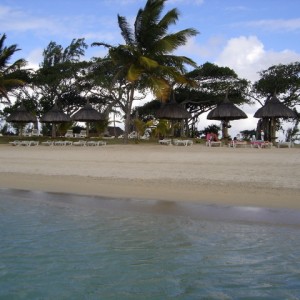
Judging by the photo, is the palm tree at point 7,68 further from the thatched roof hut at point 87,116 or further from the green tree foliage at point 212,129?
the green tree foliage at point 212,129

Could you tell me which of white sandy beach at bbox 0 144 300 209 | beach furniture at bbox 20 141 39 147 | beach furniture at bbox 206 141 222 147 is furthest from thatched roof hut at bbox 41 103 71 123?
white sandy beach at bbox 0 144 300 209

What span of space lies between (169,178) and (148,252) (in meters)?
5.16

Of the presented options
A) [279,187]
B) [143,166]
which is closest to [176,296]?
→ [279,187]

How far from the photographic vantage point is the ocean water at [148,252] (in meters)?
4.14

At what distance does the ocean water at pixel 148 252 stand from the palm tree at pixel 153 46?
1288cm

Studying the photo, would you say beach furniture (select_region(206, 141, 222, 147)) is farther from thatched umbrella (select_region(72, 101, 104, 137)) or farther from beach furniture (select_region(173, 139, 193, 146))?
thatched umbrella (select_region(72, 101, 104, 137))

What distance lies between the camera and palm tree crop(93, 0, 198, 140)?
794 inches

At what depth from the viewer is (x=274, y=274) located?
4492 mm

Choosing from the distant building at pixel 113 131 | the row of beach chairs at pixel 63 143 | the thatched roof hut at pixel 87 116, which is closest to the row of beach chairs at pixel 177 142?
the row of beach chairs at pixel 63 143

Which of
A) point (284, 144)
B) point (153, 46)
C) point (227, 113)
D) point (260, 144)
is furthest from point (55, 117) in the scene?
point (284, 144)

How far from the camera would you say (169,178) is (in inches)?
411

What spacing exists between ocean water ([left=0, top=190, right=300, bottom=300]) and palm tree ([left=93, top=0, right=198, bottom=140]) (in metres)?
12.9

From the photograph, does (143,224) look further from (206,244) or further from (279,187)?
(279,187)

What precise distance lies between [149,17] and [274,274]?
1764cm
